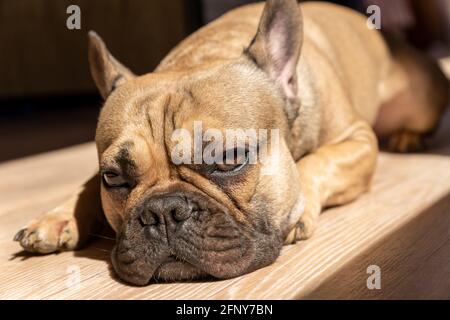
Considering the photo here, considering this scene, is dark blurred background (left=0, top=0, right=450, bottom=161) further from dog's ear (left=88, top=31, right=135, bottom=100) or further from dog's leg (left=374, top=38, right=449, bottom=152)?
dog's ear (left=88, top=31, right=135, bottom=100)

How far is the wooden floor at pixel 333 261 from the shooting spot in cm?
154

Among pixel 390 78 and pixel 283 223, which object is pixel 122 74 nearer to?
pixel 283 223

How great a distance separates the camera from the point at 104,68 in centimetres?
211

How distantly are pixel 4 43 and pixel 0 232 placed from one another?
315 cm

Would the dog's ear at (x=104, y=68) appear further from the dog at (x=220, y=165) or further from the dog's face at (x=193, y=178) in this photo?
the dog's face at (x=193, y=178)

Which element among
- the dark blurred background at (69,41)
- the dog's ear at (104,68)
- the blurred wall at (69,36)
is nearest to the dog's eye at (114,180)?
the dog's ear at (104,68)

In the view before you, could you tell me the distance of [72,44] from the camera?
5.31 metres

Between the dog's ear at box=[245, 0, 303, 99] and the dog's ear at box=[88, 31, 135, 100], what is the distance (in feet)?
1.32

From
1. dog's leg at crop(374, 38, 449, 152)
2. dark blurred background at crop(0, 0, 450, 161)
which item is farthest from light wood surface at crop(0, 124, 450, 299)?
dark blurred background at crop(0, 0, 450, 161)

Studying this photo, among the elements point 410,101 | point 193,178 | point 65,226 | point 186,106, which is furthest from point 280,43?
point 410,101

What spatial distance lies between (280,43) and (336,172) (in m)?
0.49

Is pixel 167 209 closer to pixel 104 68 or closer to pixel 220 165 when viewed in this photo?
pixel 220 165

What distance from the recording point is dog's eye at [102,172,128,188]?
176cm

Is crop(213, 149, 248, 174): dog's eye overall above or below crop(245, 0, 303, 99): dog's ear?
below
